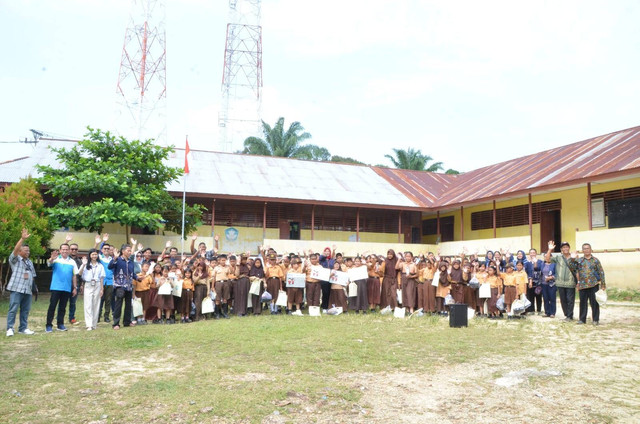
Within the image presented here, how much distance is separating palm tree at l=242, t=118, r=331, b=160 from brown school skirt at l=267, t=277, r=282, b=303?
25.4m

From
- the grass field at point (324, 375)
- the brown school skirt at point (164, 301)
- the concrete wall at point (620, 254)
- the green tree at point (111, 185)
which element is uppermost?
the green tree at point (111, 185)

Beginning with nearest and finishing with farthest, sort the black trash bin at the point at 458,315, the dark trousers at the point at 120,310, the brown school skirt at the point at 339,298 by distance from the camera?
the black trash bin at the point at 458,315 < the dark trousers at the point at 120,310 < the brown school skirt at the point at 339,298

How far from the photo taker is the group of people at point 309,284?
10906mm

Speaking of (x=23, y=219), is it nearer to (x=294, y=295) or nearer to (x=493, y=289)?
(x=294, y=295)

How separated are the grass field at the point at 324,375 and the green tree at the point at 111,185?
383 inches

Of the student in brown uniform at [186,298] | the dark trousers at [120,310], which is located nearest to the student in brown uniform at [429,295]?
the student in brown uniform at [186,298]

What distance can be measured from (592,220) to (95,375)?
18.4m

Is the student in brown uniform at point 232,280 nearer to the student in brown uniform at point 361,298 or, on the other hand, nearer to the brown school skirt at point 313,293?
the brown school skirt at point 313,293

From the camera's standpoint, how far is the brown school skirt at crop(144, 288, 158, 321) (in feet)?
39.3

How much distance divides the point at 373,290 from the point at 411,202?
13768 mm

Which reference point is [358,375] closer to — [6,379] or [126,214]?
[6,379]

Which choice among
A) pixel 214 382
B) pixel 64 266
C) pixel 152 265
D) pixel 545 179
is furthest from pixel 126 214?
pixel 545 179

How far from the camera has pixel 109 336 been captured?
9531 millimetres

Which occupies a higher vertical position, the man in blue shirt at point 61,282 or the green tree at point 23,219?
the green tree at point 23,219
